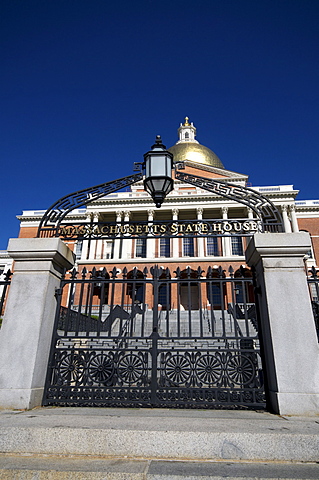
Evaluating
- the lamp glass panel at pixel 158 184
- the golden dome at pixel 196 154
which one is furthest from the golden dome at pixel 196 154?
the lamp glass panel at pixel 158 184

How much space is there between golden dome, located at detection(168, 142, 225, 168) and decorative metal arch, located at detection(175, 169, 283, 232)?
45387 mm

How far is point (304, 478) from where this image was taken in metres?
2.04

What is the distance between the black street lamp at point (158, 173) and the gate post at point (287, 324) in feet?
5.03

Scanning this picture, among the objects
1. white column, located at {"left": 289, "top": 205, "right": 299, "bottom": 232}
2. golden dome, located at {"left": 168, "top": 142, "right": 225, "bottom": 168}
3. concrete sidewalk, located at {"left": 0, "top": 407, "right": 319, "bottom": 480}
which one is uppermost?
golden dome, located at {"left": 168, "top": 142, "right": 225, "bottom": 168}

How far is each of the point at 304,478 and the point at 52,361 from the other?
3.28m

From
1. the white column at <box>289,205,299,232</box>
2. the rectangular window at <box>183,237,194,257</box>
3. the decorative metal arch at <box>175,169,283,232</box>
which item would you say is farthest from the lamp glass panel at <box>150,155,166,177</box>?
the white column at <box>289,205,299,232</box>

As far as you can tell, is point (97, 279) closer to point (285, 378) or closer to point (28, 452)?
point (28, 452)

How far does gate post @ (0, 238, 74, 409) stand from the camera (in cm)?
390

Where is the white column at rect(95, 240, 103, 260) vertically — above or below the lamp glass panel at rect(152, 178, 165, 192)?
above

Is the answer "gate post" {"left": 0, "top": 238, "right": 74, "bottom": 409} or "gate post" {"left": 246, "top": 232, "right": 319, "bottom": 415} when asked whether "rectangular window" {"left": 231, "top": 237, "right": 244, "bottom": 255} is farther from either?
"gate post" {"left": 0, "top": 238, "right": 74, "bottom": 409}

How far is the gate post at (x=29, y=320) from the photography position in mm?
3898

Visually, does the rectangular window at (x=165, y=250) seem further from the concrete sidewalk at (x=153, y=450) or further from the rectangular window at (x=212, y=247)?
the concrete sidewalk at (x=153, y=450)

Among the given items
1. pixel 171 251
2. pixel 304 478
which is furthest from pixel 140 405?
pixel 171 251

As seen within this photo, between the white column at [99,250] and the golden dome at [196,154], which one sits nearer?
the white column at [99,250]
